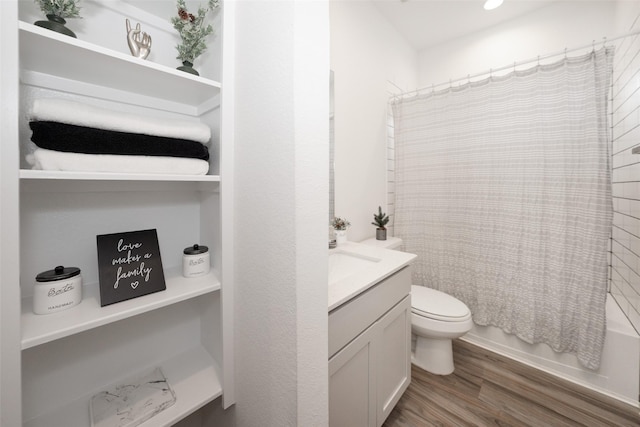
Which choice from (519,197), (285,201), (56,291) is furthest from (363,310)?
(519,197)

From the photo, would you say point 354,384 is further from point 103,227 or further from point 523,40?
point 523,40

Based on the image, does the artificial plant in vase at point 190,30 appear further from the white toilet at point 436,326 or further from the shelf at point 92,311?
the white toilet at point 436,326

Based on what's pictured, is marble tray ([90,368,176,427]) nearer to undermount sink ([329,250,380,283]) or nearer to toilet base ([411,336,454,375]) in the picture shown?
undermount sink ([329,250,380,283])

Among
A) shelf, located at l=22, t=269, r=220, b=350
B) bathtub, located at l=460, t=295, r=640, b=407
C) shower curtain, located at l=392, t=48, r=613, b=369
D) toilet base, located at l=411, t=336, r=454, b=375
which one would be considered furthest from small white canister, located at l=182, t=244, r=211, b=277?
bathtub, located at l=460, t=295, r=640, b=407

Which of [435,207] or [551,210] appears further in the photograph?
[435,207]

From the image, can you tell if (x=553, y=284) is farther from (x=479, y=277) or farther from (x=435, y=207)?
(x=435, y=207)

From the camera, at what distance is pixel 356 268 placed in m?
1.26

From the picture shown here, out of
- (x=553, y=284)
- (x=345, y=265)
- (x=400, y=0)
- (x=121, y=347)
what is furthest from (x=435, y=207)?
(x=121, y=347)

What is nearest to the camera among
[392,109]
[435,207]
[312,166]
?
[312,166]

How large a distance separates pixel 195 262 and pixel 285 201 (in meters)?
0.48

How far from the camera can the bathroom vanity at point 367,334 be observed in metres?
0.88

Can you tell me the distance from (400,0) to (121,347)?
8.91ft

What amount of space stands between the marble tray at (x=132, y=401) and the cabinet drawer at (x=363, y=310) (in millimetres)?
571

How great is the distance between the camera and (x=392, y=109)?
221 cm
